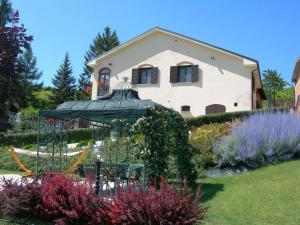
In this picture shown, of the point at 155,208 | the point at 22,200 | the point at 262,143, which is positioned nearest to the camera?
the point at 155,208

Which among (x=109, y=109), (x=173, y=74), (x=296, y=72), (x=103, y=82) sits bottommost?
(x=109, y=109)

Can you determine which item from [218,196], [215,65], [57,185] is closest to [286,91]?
[215,65]

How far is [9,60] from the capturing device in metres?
6.50

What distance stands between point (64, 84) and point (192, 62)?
23894 mm

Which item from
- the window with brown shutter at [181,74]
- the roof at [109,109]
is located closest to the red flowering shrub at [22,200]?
the roof at [109,109]

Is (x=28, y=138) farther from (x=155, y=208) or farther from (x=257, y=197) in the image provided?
(x=155, y=208)

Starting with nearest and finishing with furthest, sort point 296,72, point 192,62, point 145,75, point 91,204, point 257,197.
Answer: point 91,204, point 257,197, point 296,72, point 192,62, point 145,75

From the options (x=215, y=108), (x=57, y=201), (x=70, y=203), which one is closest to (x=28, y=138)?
(x=215, y=108)

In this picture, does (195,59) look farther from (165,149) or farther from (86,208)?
(86,208)

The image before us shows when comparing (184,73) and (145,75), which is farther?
(145,75)

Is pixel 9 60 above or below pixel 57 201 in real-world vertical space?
above

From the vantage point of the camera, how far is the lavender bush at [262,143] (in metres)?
13.3

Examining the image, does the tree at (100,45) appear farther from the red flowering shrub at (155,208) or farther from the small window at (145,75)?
the red flowering shrub at (155,208)

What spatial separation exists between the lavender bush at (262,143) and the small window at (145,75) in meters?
15.5
